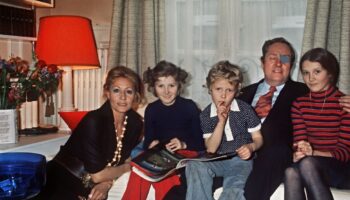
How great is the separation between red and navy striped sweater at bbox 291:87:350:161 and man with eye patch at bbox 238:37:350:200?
0.18ft

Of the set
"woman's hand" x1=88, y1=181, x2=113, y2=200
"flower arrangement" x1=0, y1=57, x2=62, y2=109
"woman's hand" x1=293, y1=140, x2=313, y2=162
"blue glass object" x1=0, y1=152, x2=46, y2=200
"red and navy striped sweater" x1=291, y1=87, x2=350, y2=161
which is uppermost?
"flower arrangement" x1=0, y1=57, x2=62, y2=109

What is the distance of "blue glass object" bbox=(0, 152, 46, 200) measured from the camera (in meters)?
1.58

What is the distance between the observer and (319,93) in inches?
75.9

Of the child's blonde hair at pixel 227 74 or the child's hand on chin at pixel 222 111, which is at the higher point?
the child's blonde hair at pixel 227 74

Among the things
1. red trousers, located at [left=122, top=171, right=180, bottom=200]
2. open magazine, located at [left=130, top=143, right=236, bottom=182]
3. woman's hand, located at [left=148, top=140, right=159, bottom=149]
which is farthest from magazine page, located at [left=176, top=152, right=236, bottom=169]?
woman's hand, located at [left=148, top=140, right=159, bottom=149]

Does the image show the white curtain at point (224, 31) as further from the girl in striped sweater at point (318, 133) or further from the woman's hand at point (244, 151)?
the woman's hand at point (244, 151)

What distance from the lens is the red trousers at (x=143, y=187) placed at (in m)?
1.92

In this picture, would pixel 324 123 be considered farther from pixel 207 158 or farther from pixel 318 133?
pixel 207 158

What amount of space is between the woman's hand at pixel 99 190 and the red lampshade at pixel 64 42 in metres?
0.72

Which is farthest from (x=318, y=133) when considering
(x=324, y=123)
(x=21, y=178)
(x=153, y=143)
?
(x=21, y=178)

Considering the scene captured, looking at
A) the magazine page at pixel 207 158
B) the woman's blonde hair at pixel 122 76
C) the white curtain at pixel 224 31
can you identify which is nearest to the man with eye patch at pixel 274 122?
the magazine page at pixel 207 158

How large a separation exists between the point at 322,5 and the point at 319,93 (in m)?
0.63

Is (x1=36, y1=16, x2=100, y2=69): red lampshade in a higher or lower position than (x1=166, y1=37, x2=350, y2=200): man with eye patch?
higher

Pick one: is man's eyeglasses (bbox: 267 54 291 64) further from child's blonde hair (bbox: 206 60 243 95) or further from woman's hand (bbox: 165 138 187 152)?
woman's hand (bbox: 165 138 187 152)
